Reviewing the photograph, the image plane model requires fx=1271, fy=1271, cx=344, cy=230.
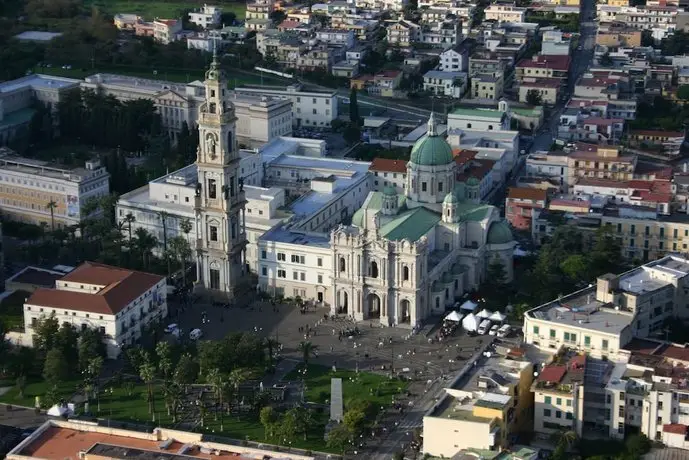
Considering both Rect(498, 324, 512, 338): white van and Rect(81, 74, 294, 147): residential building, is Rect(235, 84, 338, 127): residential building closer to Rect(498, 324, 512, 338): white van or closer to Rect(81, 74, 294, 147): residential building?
Rect(81, 74, 294, 147): residential building

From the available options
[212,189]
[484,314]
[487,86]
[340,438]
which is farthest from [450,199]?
[487,86]

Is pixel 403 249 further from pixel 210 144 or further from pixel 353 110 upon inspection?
pixel 353 110

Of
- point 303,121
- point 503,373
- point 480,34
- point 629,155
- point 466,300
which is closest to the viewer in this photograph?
point 503,373

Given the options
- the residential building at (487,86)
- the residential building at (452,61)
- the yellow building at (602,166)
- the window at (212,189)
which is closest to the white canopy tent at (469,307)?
the window at (212,189)

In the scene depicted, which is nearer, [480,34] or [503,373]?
[503,373]

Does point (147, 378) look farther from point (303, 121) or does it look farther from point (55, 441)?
point (303, 121)

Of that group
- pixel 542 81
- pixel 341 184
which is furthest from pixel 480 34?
pixel 341 184
